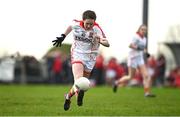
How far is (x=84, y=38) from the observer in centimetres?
1331

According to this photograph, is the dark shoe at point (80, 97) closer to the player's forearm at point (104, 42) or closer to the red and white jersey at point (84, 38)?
the red and white jersey at point (84, 38)

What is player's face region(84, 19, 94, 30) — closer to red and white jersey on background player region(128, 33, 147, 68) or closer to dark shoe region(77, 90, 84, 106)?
dark shoe region(77, 90, 84, 106)

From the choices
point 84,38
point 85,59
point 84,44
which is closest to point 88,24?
point 84,38

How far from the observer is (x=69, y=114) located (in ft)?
40.3

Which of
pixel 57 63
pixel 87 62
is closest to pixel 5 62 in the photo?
pixel 57 63

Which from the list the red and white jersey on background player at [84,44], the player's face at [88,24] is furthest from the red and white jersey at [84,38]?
the player's face at [88,24]

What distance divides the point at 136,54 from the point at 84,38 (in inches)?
301

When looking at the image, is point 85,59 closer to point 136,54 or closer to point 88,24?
point 88,24

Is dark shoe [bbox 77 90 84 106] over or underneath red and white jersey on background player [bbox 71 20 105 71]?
underneath

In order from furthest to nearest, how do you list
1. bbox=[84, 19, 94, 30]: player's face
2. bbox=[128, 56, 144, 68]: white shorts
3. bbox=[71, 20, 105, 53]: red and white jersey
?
bbox=[128, 56, 144, 68]: white shorts → bbox=[71, 20, 105, 53]: red and white jersey → bbox=[84, 19, 94, 30]: player's face

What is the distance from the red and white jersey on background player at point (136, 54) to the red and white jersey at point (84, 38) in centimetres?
695

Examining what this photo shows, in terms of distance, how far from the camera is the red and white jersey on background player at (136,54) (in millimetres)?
20391

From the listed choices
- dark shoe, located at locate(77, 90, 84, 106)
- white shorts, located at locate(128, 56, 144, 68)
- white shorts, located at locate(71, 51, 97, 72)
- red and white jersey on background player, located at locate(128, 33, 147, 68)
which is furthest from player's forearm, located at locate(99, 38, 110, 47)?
white shorts, located at locate(128, 56, 144, 68)

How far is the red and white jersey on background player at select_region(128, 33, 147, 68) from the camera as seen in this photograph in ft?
66.9
